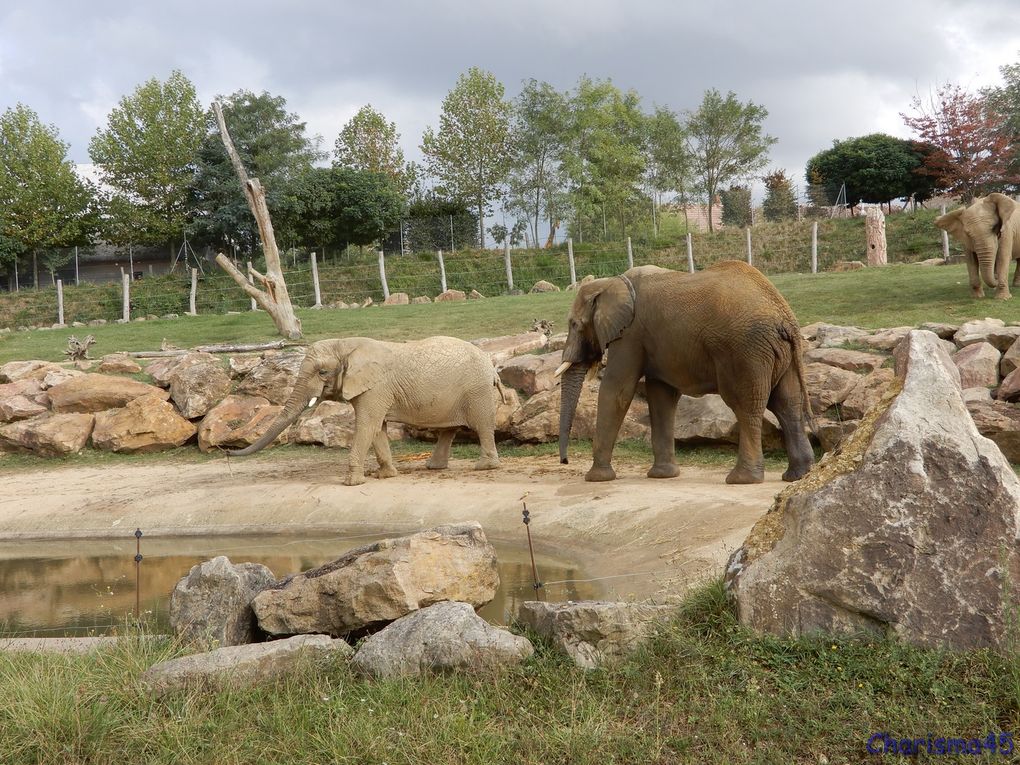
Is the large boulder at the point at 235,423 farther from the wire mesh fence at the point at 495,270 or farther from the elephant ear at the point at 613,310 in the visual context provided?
the wire mesh fence at the point at 495,270

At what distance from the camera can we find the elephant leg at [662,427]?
34.0 ft

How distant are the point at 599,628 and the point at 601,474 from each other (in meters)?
5.28

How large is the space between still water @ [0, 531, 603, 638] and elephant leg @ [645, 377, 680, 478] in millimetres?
2378

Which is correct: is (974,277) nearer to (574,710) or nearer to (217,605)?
(217,605)

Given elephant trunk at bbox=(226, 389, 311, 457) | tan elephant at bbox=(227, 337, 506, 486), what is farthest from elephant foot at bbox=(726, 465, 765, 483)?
elephant trunk at bbox=(226, 389, 311, 457)

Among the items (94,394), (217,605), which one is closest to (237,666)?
(217,605)

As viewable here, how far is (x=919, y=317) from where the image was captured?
1638cm

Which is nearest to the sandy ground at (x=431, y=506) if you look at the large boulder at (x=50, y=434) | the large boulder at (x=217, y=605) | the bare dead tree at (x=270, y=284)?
the large boulder at (x=50, y=434)

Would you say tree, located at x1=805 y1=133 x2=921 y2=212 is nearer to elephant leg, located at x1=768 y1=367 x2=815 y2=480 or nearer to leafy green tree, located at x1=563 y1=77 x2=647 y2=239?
leafy green tree, located at x1=563 y1=77 x2=647 y2=239

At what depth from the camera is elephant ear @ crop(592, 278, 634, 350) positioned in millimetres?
→ 9969

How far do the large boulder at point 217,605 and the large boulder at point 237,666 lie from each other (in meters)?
1.10

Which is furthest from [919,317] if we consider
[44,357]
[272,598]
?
[44,357]

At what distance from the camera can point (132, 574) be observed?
8789 millimetres

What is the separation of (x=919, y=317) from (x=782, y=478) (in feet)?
27.7
